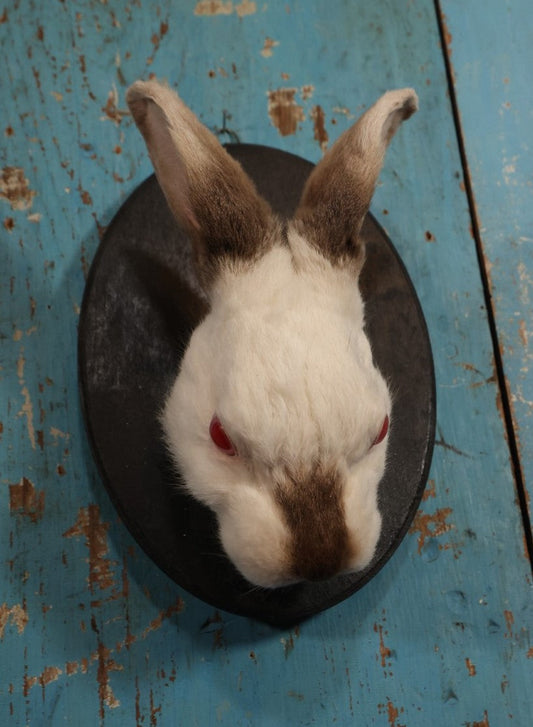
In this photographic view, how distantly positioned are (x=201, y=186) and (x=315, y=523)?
38 centimetres

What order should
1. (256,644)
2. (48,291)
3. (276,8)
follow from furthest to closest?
(276,8) → (48,291) → (256,644)

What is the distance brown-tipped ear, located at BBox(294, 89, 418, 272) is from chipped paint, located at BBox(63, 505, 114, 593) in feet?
1.67

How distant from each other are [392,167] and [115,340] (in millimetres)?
563

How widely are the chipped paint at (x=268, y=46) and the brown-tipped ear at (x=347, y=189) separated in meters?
0.46

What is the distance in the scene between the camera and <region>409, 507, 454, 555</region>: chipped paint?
968 millimetres

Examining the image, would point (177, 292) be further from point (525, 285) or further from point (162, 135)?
point (525, 285)

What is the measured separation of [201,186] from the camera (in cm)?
71

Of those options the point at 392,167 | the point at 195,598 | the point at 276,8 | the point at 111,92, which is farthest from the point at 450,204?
the point at 195,598

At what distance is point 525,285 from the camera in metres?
1.09

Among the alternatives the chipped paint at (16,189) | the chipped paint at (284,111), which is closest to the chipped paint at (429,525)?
the chipped paint at (284,111)

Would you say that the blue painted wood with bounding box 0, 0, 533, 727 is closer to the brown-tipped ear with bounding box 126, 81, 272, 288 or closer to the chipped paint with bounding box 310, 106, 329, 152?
the chipped paint with bounding box 310, 106, 329, 152

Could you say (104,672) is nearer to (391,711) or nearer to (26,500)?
(26,500)

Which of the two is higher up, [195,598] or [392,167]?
[392,167]

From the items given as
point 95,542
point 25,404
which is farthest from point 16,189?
point 95,542
